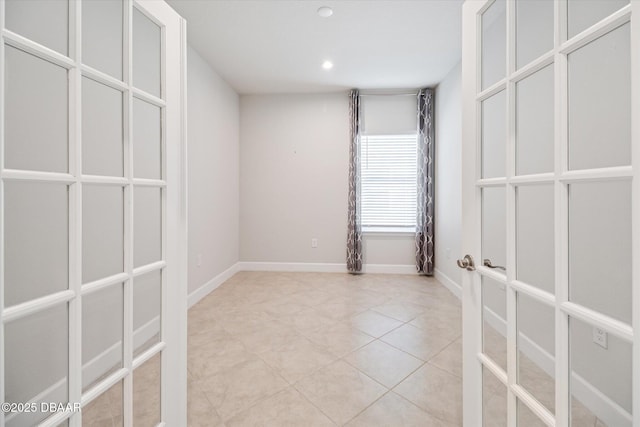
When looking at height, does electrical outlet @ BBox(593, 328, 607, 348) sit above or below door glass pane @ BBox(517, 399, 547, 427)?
above

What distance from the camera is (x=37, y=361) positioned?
3.23 ft

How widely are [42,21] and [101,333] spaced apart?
1050 mm

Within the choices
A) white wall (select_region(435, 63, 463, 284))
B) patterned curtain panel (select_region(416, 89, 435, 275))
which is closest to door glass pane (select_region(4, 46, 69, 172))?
white wall (select_region(435, 63, 463, 284))

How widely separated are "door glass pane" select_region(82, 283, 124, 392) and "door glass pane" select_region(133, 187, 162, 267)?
0.46 ft

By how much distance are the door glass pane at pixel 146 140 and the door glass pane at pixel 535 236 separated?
1.33 metres

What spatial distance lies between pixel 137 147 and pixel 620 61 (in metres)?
1.47

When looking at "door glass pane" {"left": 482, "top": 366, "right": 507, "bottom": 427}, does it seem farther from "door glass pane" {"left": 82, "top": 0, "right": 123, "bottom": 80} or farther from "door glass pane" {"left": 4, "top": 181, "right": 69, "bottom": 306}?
"door glass pane" {"left": 82, "top": 0, "right": 123, "bottom": 80}

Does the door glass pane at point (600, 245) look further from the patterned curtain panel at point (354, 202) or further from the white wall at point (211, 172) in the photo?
the patterned curtain panel at point (354, 202)

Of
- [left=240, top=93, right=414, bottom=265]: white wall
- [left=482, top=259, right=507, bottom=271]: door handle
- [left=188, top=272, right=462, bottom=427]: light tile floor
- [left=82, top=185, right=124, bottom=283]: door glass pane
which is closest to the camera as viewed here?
[left=82, top=185, right=124, bottom=283]: door glass pane

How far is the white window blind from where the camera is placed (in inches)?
162

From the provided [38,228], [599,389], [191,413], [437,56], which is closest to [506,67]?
[599,389]

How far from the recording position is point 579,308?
0.70 m

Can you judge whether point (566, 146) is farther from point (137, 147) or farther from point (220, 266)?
point (220, 266)

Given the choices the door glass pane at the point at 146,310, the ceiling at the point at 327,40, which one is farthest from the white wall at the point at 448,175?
the door glass pane at the point at 146,310
